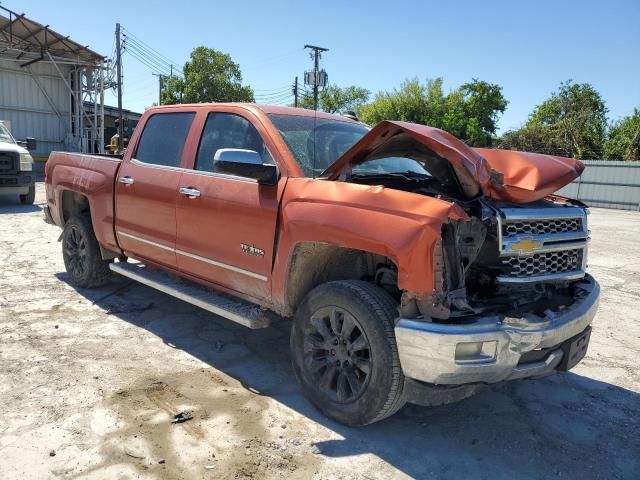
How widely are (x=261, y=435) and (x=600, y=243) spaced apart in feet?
33.9

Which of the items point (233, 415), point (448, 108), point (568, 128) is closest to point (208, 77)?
point (448, 108)

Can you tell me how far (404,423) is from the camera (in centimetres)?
343

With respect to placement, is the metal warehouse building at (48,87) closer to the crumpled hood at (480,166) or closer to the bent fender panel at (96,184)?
the bent fender panel at (96,184)

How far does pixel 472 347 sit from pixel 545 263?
0.81m

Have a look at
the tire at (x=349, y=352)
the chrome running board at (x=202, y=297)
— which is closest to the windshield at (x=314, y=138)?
the tire at (x=349, y=352)

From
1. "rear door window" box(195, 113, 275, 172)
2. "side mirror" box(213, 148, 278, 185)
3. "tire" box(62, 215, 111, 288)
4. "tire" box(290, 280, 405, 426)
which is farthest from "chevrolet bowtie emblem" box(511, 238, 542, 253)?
"tire" box(62, 215, 111, 288)

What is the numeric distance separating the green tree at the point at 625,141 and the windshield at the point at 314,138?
3023 centimetres

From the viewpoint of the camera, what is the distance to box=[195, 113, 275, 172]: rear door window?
4.03m

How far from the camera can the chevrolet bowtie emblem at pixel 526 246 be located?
3010 millimetres

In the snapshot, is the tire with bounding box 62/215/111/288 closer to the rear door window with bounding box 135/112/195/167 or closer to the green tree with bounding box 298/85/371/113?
the rear door window with bounding box 135/112/195/167

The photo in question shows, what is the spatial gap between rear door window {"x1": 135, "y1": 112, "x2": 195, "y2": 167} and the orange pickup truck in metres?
0.05

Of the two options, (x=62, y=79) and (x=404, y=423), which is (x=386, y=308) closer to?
(x=404, y=423)

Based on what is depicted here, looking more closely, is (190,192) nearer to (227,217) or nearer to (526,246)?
(227,217)

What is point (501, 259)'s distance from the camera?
3139mm
